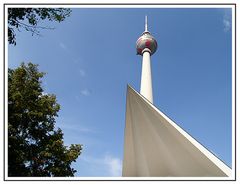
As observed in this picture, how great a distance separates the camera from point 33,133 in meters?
16.2

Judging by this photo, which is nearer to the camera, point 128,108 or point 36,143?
point 128,108

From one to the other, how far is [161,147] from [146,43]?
37549 millimetres

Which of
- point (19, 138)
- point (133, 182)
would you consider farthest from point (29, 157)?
point (133, 182)

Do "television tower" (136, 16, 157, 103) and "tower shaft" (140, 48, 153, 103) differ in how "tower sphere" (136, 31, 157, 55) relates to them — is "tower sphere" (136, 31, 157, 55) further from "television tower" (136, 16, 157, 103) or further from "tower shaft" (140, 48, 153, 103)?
"tower shaft" (140, 48, 153, 103)

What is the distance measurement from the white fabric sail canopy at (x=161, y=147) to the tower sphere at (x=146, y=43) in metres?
34.6

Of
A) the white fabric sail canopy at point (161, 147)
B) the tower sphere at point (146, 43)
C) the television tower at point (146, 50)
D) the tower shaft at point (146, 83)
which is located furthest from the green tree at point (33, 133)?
the tower sphere at point (146, 43)

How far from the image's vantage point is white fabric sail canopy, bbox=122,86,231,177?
7.48m

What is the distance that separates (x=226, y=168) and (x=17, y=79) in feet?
44.1

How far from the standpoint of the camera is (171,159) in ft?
29.8

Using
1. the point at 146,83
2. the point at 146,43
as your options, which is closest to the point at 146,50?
the point at 146,43

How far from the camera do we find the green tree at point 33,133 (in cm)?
1453

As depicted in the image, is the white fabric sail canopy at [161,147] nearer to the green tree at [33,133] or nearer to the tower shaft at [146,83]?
the green tree at [33,133]

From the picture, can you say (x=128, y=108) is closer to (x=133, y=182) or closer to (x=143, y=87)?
(x=133, y=182)

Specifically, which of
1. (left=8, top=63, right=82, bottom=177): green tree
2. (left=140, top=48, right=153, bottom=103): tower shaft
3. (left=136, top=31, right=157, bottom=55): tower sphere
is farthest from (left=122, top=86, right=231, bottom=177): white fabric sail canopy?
(left=136, top=31, right=157, bottom=55): tower sphere
